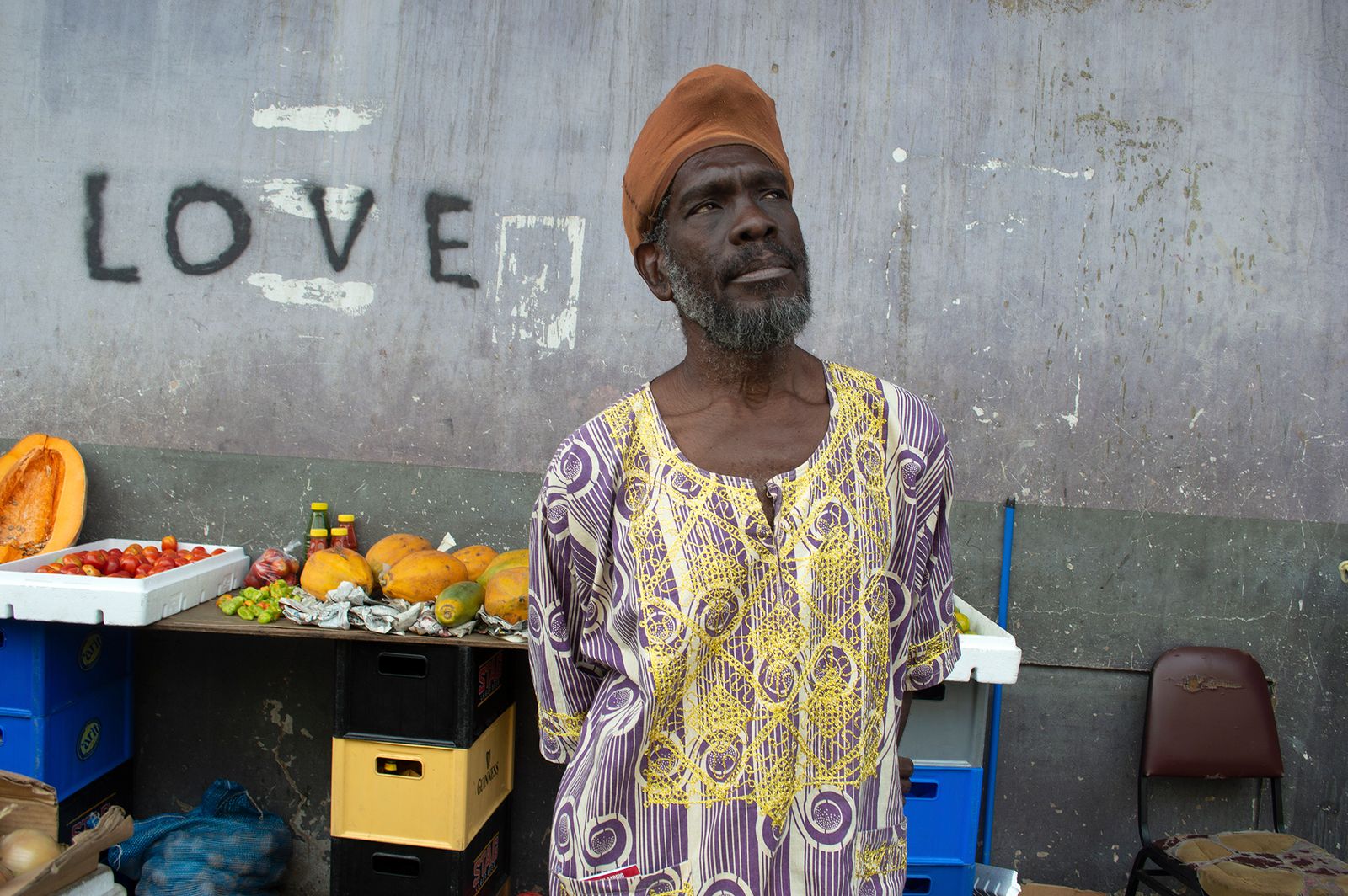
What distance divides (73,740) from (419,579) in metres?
1.36

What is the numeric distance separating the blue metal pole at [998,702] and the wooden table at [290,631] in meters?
1.85

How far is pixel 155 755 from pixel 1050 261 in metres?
4.03

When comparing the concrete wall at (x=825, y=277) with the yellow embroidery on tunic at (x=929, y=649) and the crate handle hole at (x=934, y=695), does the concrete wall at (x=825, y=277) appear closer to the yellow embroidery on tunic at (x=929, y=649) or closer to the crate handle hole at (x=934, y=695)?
the crate handle hole at (x=934, y=695)

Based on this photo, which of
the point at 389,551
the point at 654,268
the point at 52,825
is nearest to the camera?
the point at 654,268

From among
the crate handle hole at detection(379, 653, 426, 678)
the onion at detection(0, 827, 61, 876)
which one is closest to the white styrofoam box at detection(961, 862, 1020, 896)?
the crate handle hole at detection(379, 653, 426, 678)

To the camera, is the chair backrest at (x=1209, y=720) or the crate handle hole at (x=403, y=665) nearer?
the crate handle hole at (x=403, y=665)

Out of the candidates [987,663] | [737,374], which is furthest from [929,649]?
[987,663]

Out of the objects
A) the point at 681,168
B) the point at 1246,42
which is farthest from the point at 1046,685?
the point at 681,168

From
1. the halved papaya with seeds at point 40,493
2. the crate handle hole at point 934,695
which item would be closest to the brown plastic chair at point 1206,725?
the crate handle hole at point 934,695

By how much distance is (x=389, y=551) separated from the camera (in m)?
3.25

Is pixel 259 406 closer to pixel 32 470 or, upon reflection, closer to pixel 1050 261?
pixel 32 470

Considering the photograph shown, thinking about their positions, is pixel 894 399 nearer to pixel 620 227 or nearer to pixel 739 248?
pixel 739 248

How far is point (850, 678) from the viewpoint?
1307mm

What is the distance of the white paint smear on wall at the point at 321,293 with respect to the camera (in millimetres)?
3625
